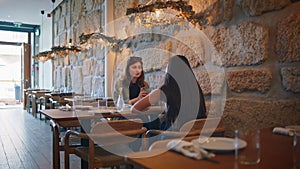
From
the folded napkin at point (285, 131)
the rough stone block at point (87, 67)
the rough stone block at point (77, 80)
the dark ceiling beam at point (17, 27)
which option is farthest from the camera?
the dark ceiling beam at point (17, 27)

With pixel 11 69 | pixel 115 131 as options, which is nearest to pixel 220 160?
pixel 115 131

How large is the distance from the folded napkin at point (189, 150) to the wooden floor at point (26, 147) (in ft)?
7.56

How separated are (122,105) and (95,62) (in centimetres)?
265

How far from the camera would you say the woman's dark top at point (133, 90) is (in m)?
3.47

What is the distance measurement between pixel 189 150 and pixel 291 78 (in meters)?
1.17

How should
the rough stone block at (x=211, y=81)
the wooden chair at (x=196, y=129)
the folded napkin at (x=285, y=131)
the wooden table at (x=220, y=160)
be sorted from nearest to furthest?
1. the wooden table at (x=220, y=160)
2. the folded napkin at (x=285, y=131)
3. the wooden chair at (x=196, y=129)
4. the rough stone block at (x=211, y=81)

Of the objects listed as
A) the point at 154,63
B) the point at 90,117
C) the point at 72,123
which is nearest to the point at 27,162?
the point at 72,123

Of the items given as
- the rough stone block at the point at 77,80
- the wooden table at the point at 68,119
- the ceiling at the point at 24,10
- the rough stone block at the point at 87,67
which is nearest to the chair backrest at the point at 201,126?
the wooden table at the point at 68,119

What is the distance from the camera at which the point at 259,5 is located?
2.21 metres

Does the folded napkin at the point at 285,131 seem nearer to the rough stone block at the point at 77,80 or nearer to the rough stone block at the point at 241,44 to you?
the rough stone block at the point at 241,44

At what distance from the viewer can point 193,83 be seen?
7.38 ft

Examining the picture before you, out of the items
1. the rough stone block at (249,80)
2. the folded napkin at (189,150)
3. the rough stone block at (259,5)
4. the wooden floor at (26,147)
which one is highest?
the rough stone block at (259,5)

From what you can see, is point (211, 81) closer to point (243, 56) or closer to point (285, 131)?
point (243, 56)

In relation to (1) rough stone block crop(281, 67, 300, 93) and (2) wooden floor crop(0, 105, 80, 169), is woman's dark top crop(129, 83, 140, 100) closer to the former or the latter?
(2) wooden floor crop(0, 105, 80, 169)
